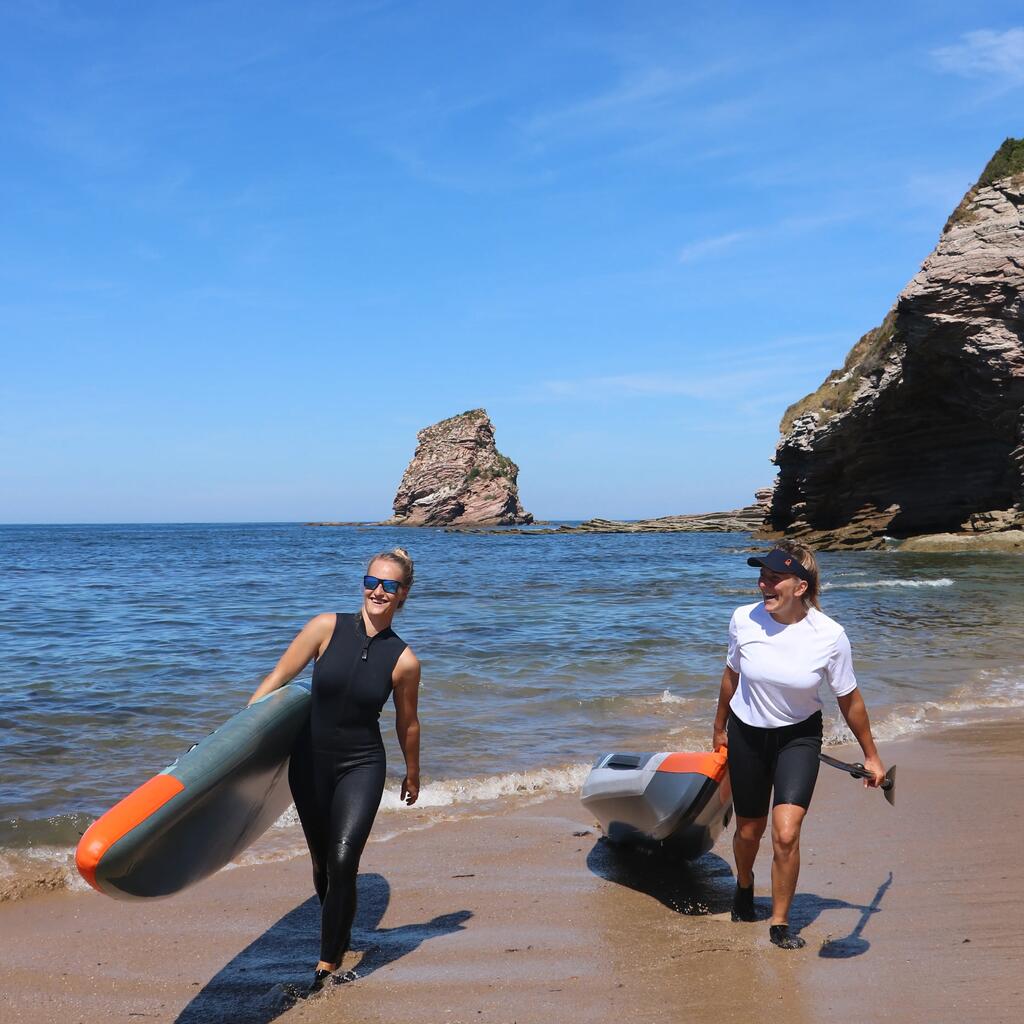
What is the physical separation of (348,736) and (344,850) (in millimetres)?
441

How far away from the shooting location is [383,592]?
3887 millimetres

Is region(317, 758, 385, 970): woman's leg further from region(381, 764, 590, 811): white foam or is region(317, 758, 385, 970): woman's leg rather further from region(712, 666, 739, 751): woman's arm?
region(381, 764, 590, 811): white foam

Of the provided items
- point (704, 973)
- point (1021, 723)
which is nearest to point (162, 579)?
point (1021, 723)

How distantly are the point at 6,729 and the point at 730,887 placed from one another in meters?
6.62

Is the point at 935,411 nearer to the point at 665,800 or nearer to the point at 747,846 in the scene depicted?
the point at 665,800

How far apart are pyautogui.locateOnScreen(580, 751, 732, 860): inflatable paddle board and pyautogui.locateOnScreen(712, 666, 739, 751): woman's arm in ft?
0.23

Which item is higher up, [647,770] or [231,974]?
[647,770]

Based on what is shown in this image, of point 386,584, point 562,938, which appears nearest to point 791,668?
point 562,938

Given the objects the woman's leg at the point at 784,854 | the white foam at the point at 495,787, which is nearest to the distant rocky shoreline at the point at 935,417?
the white foam at the point at 495,787

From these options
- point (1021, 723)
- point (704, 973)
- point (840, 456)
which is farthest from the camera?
point (840, 456)

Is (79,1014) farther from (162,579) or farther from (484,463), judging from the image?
(484,463)

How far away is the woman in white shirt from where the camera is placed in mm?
3887

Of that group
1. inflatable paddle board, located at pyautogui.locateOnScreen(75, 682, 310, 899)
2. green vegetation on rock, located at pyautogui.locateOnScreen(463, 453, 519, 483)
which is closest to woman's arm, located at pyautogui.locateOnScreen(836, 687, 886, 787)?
inflatable paddle board, located at pyautogui.locateOnScreen(75, 682, 310, 899)

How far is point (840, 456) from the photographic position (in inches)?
1657
